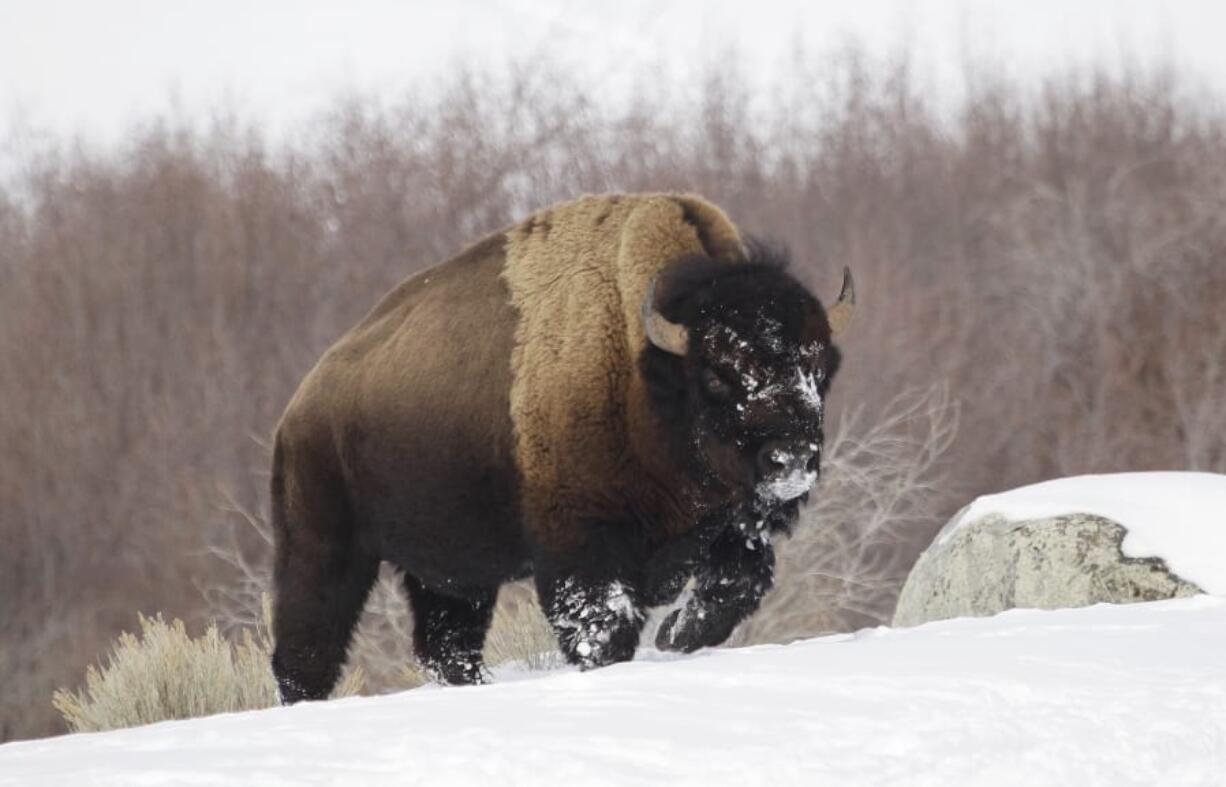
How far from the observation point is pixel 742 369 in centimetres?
608

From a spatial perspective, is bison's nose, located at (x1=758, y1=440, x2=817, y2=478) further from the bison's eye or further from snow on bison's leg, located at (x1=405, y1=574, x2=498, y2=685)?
snow on bison's leg, located at (x1=405, y1=574, x2=498, y2=685)

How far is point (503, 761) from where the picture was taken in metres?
3.63

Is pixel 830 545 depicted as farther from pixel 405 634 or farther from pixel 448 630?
pixel 448 630

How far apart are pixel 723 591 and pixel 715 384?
811mm

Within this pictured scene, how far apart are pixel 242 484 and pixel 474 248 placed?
96.9 ft

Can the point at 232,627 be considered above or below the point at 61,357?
below

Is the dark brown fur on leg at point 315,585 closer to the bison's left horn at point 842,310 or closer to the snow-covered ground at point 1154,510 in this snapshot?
the bison's left horn at point 842,310

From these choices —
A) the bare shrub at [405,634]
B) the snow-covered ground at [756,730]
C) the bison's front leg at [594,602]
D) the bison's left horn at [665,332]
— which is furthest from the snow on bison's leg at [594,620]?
the bare shrub at [405,634]

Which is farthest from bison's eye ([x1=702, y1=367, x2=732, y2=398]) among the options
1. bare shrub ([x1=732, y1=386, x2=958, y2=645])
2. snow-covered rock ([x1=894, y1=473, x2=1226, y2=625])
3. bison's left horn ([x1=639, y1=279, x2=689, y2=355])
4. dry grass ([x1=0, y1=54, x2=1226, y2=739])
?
dry grass ([x1=0, y1=54, x2=1226, y2=739])

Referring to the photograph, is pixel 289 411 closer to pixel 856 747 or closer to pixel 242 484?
pixel 856 747

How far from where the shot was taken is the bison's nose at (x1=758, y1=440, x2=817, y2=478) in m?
5.78

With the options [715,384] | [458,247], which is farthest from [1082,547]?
[458,247]

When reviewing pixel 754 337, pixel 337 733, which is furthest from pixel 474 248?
pixel 337 733

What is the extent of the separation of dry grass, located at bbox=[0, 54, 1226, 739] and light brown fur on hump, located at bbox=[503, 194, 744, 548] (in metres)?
27.3
